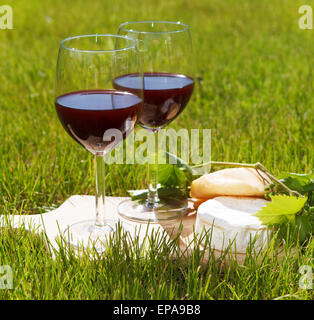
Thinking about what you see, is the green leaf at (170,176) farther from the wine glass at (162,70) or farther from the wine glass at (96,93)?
the wine glass at (96,93)

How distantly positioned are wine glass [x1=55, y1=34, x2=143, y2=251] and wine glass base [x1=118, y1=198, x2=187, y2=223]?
0.34 meters

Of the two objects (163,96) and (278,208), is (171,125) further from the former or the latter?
(278,208)

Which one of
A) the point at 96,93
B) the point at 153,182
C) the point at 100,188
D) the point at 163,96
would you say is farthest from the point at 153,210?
the point at 96,93

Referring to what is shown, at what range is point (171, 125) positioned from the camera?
3199mm

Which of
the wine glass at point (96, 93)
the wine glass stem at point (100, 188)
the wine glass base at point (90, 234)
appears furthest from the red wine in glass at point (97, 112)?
the wine glass base at point (90, 234)

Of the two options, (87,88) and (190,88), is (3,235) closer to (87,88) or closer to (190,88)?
(87,88)

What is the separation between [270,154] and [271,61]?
6.52 ft

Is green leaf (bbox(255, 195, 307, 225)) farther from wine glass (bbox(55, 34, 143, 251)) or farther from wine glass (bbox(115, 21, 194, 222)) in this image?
wine glass (bbox(55, 34, 143, 251))

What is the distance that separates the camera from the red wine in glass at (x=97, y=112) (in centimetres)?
158

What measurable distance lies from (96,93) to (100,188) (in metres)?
0.36

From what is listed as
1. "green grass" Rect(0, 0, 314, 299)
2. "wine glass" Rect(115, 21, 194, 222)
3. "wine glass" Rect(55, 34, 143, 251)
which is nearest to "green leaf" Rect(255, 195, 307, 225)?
"green grass" Rect(0, 0, 314, 299)

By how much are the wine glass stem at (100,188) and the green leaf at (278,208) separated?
534mm

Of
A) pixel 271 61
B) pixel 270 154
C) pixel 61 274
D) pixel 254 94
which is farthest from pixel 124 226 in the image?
pixel 271 61

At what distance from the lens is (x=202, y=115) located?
3.43 metres
